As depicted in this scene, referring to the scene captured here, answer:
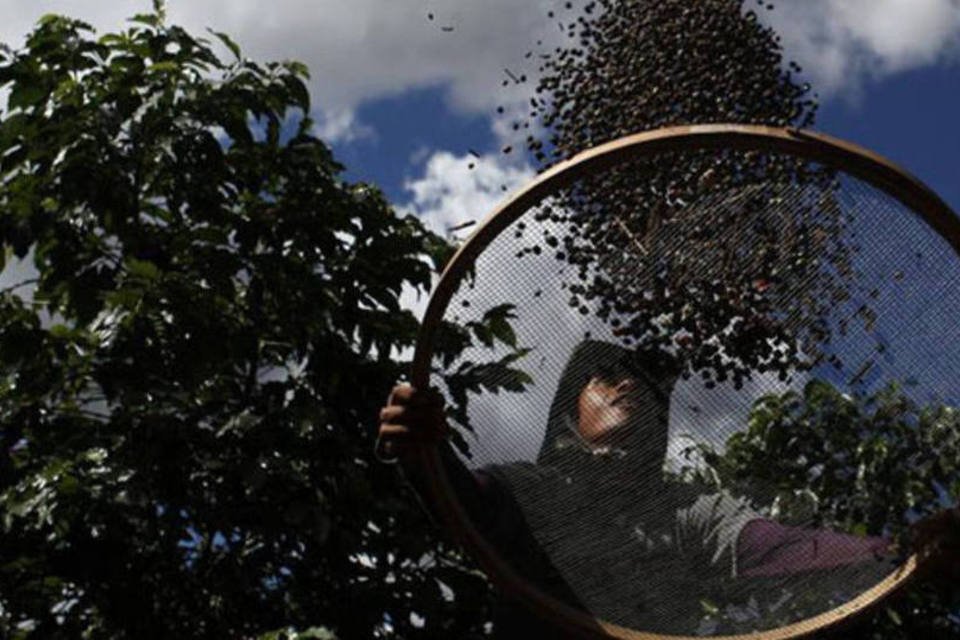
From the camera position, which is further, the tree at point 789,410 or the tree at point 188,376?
the tree at point 188,376

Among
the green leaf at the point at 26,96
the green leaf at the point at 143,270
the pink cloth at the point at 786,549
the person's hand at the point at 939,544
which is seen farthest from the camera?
the green leaf at the point at 26,96

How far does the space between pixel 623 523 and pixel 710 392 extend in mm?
323

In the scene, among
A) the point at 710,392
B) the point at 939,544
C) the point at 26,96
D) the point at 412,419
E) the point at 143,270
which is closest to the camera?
the point at 939,544

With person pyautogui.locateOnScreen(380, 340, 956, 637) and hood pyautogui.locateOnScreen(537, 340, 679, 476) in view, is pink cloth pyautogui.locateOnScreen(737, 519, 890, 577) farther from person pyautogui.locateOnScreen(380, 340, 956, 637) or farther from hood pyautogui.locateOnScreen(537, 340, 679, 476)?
hood pyautogui.locateOnScreen(537, 340, 679, 476)

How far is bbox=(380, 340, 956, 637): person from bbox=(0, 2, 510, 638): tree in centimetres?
64

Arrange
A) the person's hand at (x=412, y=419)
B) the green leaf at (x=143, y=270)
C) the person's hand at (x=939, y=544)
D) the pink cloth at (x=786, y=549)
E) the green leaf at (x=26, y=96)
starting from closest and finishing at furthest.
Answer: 1. the person's hand at (x=939, y=544)
2. the person's hand at (x=412, y=419)
3. the pink cloth at (x=786, y=549)
4. the green leaf at (x=143, y=270)
5. the green leaf at (x=26, y=96)

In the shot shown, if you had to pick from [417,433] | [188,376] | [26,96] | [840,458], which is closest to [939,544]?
[840,458]

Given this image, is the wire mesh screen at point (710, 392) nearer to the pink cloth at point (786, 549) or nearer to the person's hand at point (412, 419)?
the pink cloth at point (786, 549)

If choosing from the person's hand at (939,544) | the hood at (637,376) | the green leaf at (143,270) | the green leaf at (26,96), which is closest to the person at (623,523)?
the hood at (637,376)

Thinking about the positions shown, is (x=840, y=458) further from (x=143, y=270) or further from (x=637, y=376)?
(x=143, y=270)

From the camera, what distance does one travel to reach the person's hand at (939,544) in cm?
339

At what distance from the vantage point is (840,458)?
368 centimetres

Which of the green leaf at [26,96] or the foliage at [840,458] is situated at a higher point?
the green leaf at [26,96]

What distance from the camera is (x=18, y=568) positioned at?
14.1ft
